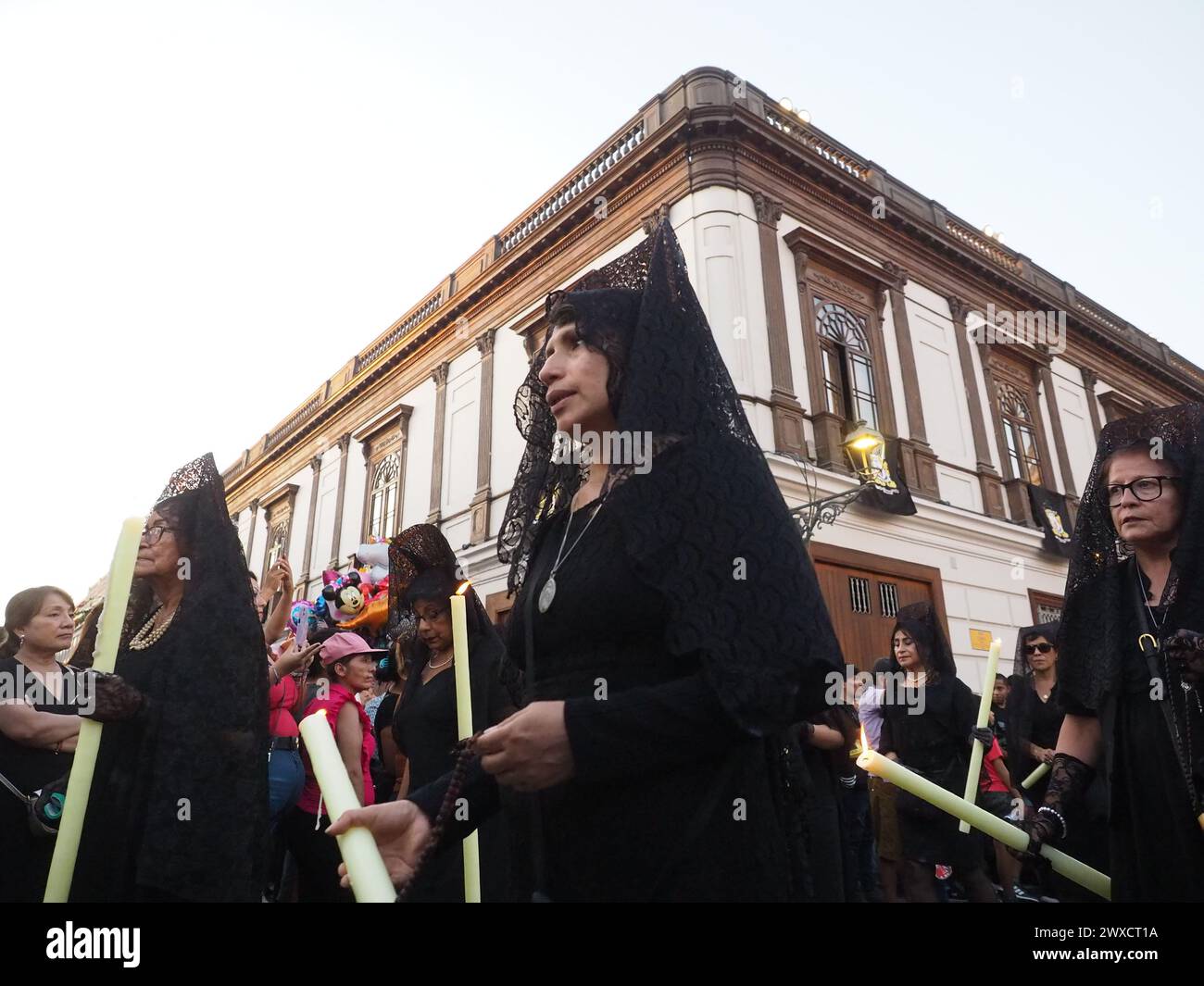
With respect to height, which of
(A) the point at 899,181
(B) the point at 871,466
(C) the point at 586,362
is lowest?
(C) the point at 586,362

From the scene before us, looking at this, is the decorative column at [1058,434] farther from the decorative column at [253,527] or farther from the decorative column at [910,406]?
the decorative column at [253,527]

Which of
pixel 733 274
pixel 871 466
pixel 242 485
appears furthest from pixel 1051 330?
pixel 242 485

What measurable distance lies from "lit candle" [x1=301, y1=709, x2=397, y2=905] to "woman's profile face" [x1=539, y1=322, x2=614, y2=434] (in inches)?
30.5

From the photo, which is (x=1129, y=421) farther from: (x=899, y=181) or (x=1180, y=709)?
(x=899, y=181)

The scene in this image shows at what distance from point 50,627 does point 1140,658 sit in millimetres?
4118

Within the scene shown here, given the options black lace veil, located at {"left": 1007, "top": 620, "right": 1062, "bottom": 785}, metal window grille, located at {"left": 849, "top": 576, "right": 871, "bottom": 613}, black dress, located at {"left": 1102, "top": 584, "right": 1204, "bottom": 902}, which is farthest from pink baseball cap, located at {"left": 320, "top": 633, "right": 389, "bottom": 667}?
metal window grille, located at {"left": 849, "top": 576, "right": 871, "bottom": 613}

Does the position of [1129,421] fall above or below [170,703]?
above

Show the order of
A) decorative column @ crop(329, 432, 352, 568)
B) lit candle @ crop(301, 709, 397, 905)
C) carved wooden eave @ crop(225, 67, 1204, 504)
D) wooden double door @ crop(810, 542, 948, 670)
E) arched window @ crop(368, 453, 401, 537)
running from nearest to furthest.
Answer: lit candle @ crop(301, 709, 397, 905)
wooden double door @ crop(810, 542, 948, 670)
carved wooden eave @ crop(225, 67, 1204, 504)
arched window @ crop(368, 453, 401, 537)
decorative column @ crop(329, 432, 352, 568)

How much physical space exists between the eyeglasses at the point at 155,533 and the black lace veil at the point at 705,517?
177 cm

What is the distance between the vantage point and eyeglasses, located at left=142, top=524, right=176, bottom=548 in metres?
2.73

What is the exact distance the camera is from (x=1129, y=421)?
244 cm

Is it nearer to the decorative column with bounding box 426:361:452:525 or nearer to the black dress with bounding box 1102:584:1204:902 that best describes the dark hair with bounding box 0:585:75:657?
the black dress with bounding box 1102:584:1204:902

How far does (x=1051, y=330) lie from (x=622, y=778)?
17.0 metres

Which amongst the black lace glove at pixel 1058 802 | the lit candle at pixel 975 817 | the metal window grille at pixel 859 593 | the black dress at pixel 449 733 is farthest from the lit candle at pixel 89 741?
the metal window grille at pixel 859 593
